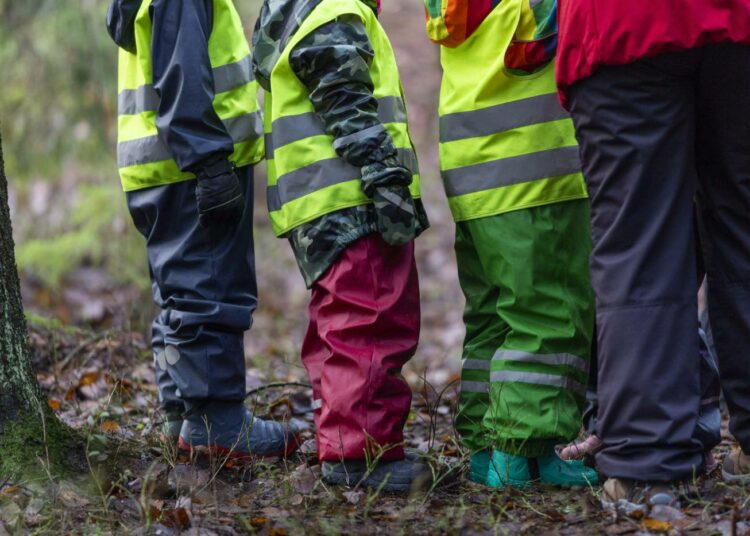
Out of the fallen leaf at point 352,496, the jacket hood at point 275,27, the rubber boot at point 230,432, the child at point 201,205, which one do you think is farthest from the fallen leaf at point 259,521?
the jacket hood at point 275,27

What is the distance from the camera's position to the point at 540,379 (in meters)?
3.22

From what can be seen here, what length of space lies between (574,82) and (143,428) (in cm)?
241

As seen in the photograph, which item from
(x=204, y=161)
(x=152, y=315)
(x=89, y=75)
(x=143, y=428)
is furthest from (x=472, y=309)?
(x=89, y=75)

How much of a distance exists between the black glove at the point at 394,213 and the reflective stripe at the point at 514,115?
362 millimetres

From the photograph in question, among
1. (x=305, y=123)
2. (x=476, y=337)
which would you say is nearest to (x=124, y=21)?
(x=305, y=123)

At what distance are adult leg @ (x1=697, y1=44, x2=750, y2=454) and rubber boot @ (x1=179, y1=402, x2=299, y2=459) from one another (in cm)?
177

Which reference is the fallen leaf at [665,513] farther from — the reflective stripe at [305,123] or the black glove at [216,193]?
the black glove at [216,193]

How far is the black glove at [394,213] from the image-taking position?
319 centimetres

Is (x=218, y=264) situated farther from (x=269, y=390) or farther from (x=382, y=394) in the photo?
(x=269, y=390)

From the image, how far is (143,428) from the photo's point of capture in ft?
13.4

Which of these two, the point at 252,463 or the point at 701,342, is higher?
the point at 701,342

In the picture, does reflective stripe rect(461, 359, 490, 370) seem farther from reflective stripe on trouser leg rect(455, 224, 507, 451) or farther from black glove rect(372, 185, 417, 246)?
black glove rect(372, 185, 417, 246)

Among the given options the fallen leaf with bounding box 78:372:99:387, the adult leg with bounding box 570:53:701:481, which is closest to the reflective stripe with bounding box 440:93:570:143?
the adult leg with bounding box 570:53:701:481

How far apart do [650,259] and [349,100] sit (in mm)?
1147
